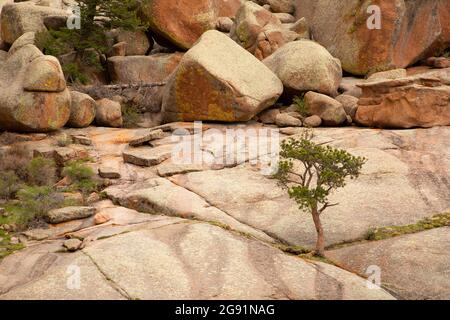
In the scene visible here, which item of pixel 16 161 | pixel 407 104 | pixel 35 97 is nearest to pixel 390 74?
pixel 407 104

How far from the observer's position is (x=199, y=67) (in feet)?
60.0

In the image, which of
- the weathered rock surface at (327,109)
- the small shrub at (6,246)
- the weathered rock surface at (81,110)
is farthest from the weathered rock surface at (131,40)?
the small shrub at (6,246)

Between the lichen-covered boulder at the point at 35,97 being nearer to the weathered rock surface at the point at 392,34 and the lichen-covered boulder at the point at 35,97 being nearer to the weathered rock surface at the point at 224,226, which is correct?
the weathered rock surface at the point at 224,226

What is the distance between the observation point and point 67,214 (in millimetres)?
11688

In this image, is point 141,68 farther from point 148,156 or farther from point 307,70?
point 148,156

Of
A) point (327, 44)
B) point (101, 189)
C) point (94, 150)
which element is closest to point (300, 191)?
point (101, 189)

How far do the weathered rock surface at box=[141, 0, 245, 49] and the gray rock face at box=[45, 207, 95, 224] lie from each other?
13326mm

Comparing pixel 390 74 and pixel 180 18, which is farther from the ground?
pixel 180 18

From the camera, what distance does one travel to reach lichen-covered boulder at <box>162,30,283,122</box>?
59.8 feet

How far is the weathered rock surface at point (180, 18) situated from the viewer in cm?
2330

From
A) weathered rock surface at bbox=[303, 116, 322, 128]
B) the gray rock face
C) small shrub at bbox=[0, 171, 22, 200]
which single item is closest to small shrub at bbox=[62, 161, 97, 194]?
small shrub at bbox=[0, 171, 22, 200]

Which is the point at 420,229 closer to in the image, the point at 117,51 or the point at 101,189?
the point at 101,189

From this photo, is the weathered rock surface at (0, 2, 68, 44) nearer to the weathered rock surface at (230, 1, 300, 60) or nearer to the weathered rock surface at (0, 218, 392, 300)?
the weathered rock surface at (230, 1, 300, 60)

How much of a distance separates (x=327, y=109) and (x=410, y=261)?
29.9 ft
